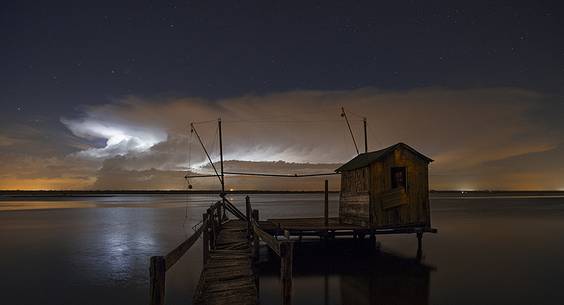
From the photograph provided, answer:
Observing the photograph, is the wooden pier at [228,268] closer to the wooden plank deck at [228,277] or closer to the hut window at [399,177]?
the wooden plank deck at [228,277]

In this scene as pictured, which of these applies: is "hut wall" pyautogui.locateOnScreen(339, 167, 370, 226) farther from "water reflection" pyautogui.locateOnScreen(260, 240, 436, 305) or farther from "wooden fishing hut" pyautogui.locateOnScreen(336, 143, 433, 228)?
"water reflection" pyautogui.locateOnScreen(260, 240, 436, 305)

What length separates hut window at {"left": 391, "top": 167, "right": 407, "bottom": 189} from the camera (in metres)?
21.8

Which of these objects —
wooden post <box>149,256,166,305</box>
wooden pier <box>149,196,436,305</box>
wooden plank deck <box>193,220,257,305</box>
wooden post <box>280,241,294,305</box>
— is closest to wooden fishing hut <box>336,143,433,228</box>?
wooden pier <box>149,196,436,305</box>

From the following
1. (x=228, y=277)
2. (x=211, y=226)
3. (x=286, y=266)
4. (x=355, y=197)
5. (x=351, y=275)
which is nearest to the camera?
(x=286, y=266)

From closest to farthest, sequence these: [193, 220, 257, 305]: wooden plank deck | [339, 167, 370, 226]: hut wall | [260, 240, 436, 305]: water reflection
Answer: [193, 220, 257, 305]: wooden plank deck
[260, 240, 436, 305]: water reflection
[339, 167, 370, 226]: hut wall

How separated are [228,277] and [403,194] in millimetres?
13580

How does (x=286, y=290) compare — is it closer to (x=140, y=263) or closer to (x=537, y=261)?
(x=140, y=263)

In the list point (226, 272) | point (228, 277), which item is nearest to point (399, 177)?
point (226, 272)

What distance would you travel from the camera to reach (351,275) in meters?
19.1

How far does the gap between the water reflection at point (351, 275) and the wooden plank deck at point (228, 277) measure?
8.75ft

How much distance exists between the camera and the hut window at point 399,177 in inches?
860

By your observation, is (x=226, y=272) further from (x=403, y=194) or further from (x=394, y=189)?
(x=403, y=194)

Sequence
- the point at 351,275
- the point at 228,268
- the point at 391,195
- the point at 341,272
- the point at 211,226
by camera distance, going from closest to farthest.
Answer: the point at 228,268 → the point at 211,226 → the point at 351,275 → the point at 341,272 → the point at 391,195

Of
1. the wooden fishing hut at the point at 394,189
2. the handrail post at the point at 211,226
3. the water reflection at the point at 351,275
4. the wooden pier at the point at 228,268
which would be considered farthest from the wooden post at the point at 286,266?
the wooden fishing hut at the point at 394,189
